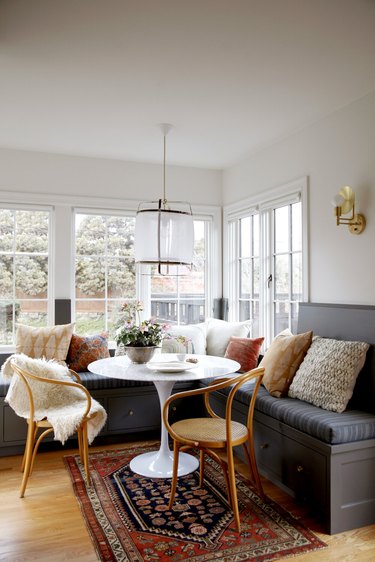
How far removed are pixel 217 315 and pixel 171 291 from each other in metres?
0.62

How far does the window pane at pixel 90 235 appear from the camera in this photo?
197 inches

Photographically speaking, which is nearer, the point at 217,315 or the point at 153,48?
the point at 153,48

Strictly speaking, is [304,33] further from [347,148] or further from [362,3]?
[347,148]

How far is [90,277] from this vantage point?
503cm

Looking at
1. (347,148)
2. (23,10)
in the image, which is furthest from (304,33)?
(23,10)

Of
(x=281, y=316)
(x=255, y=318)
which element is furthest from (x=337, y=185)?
(x=255, y=318)

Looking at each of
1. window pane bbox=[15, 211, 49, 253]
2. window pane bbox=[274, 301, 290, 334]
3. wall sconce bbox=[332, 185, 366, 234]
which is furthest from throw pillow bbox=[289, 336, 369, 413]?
window pane bbox=[15, 211, 49, 253]

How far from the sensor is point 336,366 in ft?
9.75

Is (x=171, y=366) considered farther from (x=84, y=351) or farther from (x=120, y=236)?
(x=120, y=236)

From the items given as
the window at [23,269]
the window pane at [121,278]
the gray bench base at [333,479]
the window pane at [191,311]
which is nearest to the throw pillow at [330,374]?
the gray bench base at [333,479]

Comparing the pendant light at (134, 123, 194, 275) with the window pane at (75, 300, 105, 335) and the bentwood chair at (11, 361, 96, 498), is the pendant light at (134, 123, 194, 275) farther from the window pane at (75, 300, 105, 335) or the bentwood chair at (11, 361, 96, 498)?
the window pane at (75, 300, 105, 335)

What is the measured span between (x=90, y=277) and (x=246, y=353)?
75.2 inches

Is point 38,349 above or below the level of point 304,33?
below

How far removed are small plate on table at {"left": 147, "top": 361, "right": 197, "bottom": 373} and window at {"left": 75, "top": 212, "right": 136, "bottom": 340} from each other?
1.71 m
